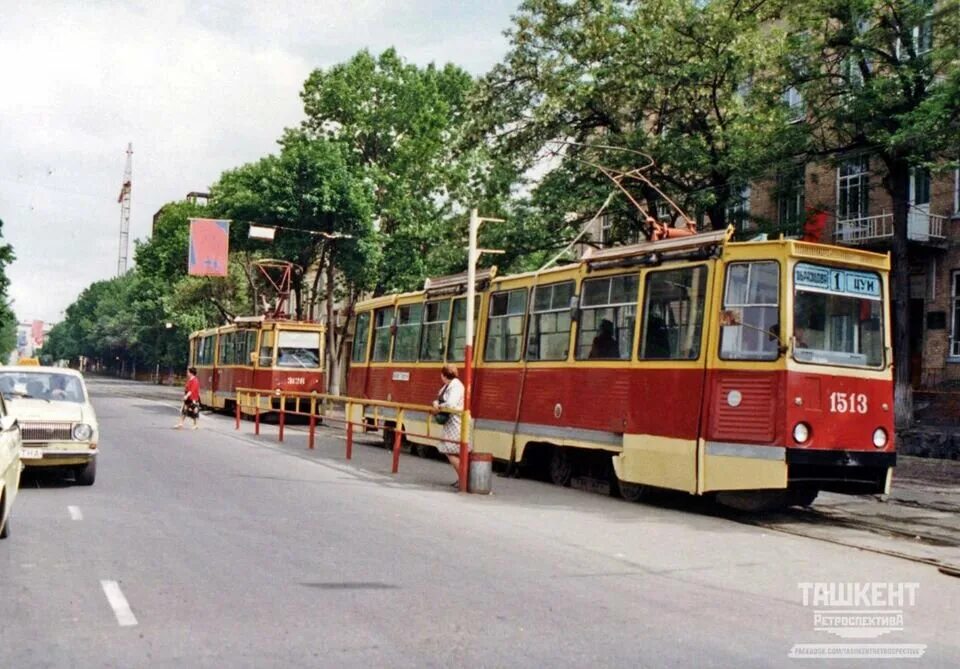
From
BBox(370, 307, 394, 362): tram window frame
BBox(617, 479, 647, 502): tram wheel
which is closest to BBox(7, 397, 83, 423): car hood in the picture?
BBox(617, 479, 647, 502): tram wheel

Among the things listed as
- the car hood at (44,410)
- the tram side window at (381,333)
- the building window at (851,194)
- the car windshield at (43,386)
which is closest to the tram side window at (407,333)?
the tram side window at (381,333)

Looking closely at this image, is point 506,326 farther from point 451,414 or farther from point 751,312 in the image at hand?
point 751,312

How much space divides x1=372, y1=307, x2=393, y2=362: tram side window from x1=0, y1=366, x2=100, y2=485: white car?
34.6 ft

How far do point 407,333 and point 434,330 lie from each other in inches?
59.6

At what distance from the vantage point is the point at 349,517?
11.7 meters

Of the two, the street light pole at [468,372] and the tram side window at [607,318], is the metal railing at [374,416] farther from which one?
the tram side window at [607,318]

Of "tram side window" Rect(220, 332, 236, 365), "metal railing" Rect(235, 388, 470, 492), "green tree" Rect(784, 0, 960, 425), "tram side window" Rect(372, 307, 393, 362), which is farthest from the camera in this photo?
"tram side window" Rect(220, 332, 236, 365)

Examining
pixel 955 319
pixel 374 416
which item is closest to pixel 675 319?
pixel 374 416

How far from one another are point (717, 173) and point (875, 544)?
16.2 metres

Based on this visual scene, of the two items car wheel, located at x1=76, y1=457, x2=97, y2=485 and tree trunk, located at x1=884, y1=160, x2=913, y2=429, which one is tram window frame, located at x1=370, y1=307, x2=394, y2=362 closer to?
car wheel, located at x1=76, y1=457, x2=97, y2=485

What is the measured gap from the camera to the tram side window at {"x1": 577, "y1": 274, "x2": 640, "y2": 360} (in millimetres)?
15008

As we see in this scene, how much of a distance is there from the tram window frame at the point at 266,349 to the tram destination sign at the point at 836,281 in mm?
23959

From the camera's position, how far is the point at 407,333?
23266 mm

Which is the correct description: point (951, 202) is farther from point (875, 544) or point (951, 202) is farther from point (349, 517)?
point (349, 517)
